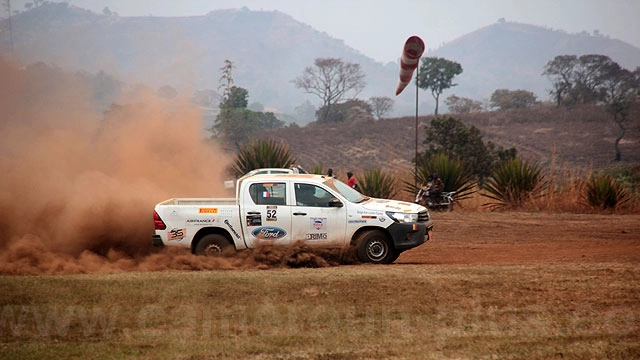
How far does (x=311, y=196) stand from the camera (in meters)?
13.2

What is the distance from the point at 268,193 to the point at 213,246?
1354 millimetres

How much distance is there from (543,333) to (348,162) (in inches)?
2255

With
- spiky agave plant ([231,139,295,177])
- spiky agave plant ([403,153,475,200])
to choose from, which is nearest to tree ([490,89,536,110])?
spiky agave plant ([403,153,475,200])

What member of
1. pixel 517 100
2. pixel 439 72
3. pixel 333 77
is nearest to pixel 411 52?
pixel 439 72

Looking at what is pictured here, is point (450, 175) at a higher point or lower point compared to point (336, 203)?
higher

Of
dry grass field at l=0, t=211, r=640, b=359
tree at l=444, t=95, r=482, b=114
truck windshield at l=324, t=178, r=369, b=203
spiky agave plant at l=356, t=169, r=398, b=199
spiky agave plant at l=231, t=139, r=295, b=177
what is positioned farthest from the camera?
tree at l=444, t=95, r=482, b=114

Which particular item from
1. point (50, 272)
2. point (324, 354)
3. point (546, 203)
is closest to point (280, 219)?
point (50, 272)

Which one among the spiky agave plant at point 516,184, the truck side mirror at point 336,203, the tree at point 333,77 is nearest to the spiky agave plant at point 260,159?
the spiky agave plant at point 516,184

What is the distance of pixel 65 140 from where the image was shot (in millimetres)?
20094

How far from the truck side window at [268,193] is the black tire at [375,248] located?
1572mm

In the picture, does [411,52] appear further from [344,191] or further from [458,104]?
[458,104]

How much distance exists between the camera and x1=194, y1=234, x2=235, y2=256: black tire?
13047 mm

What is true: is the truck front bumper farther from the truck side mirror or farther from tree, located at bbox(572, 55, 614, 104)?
tree, located at bbox(572, 55, 614, 104)

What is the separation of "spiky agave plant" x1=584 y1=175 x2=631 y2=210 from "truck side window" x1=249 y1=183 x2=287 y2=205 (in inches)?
564
